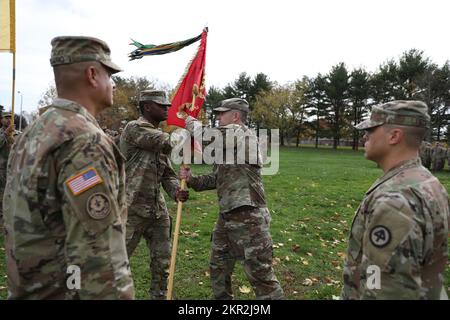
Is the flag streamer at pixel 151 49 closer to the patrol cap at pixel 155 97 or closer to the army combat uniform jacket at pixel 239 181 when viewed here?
the patrol cap at pixel 155 97

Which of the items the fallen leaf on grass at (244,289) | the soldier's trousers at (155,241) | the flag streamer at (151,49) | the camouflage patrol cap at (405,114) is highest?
the flag streamer at (151,49)

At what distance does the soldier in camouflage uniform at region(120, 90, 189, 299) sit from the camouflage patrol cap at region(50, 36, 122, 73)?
2.50 m

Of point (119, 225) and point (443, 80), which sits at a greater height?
point (443, 80)

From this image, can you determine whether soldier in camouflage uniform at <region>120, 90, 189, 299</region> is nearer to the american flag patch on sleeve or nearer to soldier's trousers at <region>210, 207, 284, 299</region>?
soldier's trousers at <region>210, 207, 284, 299</region>

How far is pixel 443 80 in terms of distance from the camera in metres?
47.5

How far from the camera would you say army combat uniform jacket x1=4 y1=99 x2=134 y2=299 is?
6.88 feet

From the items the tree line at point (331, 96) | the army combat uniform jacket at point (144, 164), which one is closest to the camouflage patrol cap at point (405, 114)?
the army combat uniform jacket at point (144, 164)

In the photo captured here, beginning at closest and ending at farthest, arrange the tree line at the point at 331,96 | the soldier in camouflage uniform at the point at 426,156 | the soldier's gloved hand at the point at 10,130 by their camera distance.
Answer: the soldier's gloved hand at the point at 10,130 → the soldier in camouflage uniform at the point at 426,156 → the tree line at the point at 331,96

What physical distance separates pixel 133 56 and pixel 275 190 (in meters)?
9.06

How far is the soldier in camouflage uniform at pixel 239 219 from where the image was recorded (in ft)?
14.8

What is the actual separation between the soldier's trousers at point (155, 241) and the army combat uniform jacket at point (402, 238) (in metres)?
3.01
